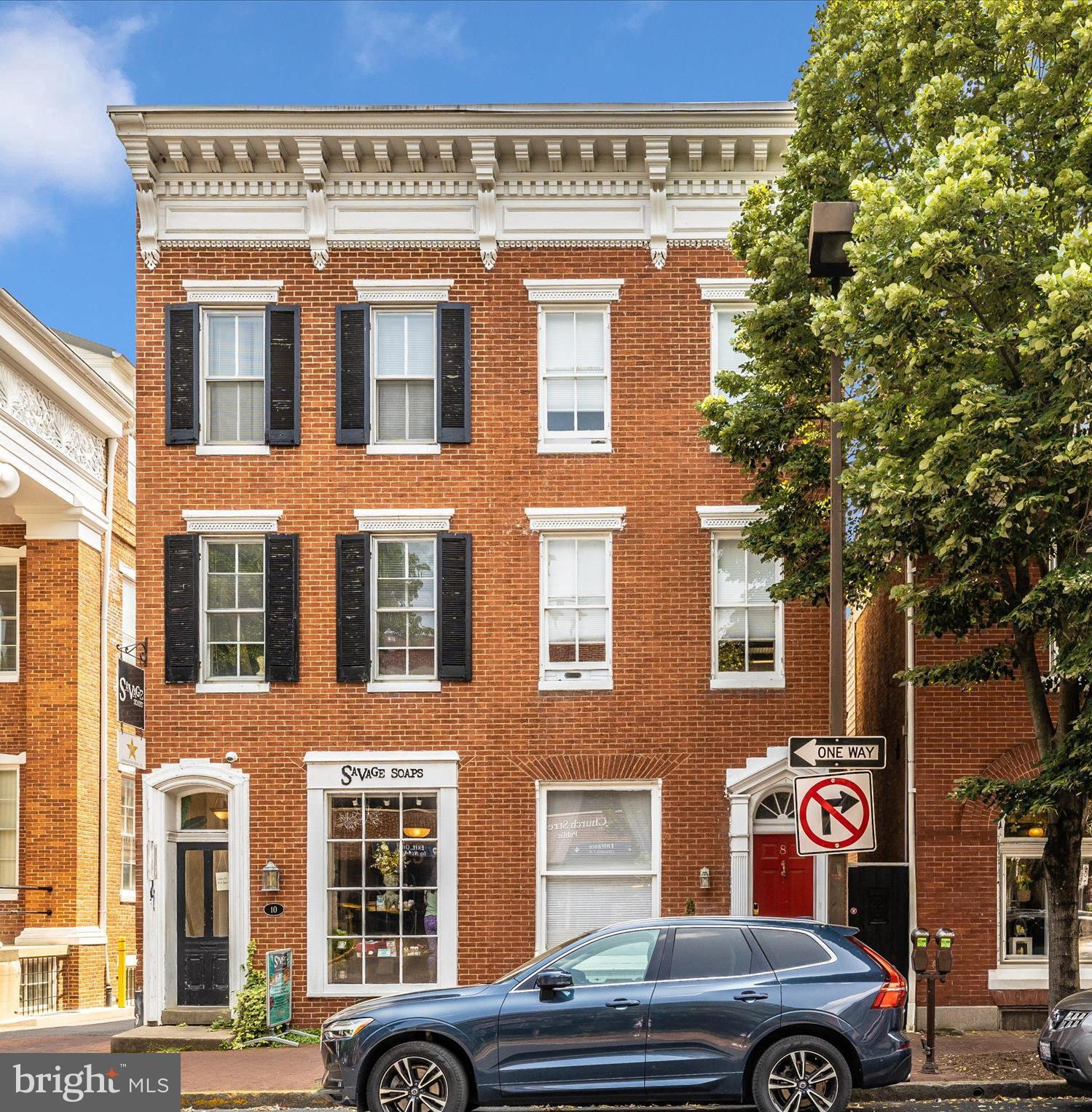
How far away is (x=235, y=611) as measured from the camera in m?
18.0

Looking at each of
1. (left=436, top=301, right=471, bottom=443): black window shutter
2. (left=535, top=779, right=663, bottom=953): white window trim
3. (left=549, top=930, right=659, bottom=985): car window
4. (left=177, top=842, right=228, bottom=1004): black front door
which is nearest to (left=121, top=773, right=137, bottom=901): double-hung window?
(left=177, top=842, right=228, bottom=1004): black front door

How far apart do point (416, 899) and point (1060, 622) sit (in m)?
8.53

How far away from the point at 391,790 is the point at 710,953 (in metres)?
7.19

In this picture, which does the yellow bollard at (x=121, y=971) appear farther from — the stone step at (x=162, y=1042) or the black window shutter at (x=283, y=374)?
the black window shutter at (x=283, y=374)

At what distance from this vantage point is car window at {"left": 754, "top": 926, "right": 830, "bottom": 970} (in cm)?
1119

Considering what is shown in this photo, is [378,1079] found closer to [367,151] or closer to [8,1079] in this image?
[8,1079]

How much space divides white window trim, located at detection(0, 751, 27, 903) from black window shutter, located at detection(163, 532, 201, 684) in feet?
23.1

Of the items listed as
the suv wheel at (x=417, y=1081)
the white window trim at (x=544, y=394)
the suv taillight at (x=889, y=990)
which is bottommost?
the suv wheel at (x=417, y=1081)

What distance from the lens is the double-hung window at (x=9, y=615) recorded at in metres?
23.9

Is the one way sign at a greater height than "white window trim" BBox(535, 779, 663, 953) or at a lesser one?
greater

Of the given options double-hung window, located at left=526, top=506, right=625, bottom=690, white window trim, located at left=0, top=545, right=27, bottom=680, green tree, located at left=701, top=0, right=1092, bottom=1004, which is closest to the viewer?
green tree, located at left=701, top=0, right=1092, bottom=1004

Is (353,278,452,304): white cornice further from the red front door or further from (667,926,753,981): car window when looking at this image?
(667,926,753,981): car window

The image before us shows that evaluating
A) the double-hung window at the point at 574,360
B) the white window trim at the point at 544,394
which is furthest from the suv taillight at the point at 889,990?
the double-hung window at the point at 574,360

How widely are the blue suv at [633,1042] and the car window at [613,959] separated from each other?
0.04m
